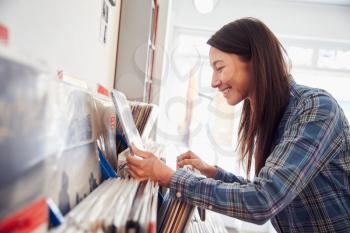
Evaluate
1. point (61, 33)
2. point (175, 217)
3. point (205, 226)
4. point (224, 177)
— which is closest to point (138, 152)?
point (175, 217)

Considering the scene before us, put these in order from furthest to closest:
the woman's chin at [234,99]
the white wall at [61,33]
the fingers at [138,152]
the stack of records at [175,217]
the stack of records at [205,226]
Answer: the woman's chin at [234,99]
the stack of records at [205,226]
the fingers at [138,152]
the stack of records at [175,217]
the white wall at [61,33]

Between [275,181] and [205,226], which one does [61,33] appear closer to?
[275,181]

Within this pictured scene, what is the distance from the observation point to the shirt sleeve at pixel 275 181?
0.64 meters

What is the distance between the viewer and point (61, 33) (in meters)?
0.60

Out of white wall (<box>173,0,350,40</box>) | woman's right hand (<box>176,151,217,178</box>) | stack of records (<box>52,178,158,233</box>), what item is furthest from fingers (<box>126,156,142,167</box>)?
white wall (<box>173,0,350,40</box>)

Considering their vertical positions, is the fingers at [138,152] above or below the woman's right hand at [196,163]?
above

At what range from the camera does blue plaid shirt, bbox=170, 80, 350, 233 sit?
0.65 metres

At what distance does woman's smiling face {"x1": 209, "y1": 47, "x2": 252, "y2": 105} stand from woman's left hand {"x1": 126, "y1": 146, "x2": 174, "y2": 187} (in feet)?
1.33

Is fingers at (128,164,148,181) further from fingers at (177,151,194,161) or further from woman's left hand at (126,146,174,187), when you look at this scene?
fingers at (177,151,194,161)

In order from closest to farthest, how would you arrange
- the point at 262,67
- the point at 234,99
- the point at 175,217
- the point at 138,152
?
the point at 175,217, the point at 138,152, the point at 262,67, the point at 234,99

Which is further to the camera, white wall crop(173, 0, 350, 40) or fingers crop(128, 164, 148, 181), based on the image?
white wall crop(173, 0, 350, 40)

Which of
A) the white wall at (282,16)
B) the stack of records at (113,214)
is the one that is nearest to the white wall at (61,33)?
the stack of records at (113,214)

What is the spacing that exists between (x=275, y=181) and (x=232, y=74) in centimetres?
38

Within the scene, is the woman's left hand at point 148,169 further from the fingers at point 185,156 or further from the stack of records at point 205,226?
the fingers at point 185,156
